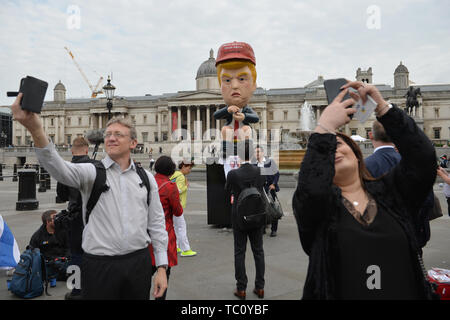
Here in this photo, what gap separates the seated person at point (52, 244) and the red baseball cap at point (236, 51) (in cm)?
340

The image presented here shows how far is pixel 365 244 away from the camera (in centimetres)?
174

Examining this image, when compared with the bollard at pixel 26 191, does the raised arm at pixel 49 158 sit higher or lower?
higher

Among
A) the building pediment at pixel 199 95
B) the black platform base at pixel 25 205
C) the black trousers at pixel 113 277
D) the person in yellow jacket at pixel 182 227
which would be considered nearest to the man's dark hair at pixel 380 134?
the black trousers at pixel 113 277

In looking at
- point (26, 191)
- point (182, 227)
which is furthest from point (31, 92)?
point (26, 191)

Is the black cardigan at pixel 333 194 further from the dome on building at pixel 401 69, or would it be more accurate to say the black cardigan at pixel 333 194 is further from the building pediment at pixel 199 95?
the dome on building at pixel 401 69

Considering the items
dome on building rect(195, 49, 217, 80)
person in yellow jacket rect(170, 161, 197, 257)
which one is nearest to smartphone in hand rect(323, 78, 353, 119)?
person in yellow jacket rect(170, 161, 197, 257)

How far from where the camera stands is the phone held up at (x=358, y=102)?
1789mm

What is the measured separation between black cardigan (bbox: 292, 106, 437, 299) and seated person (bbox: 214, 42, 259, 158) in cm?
313

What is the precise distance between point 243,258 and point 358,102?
2.84m

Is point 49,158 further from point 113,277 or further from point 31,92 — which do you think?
point 113,277
